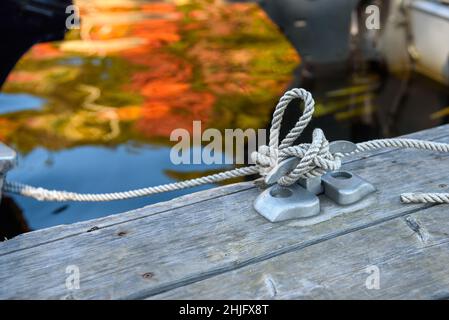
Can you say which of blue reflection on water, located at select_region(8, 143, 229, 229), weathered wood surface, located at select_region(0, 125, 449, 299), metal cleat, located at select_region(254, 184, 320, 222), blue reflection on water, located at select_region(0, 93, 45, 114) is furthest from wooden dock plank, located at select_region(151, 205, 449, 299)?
blue reflection on water, located at select_region(0, 93, 45, 114)

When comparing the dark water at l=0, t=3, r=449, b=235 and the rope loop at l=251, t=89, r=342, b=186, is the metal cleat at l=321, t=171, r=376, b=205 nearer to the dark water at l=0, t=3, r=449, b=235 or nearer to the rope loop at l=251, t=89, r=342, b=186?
the rope loop at l=251, t=89, r=342, b=186

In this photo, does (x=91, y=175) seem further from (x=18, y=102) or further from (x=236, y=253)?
(x=236, y=253)

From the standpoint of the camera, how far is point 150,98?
12.5 ft

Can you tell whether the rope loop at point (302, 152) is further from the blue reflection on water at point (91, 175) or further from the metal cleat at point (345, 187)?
the blue reflection on water at point (91, 175)

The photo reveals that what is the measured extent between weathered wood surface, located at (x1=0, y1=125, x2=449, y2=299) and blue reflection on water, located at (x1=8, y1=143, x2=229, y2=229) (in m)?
1.28

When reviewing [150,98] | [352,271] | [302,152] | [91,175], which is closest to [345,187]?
[302,152]

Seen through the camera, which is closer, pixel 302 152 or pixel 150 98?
pixel 302 152

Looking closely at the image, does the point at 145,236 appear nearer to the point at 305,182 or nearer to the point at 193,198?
the point at 193,198

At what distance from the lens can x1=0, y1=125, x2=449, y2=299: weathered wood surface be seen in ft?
3.58

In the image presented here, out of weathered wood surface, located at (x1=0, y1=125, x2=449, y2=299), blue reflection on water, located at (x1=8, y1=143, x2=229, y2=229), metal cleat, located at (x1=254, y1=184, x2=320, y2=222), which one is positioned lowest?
blue reflection on water, located at (x1=8, y1=143, x2=229, y2=229)

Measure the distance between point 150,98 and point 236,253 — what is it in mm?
2721

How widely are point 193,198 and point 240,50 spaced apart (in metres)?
3.34

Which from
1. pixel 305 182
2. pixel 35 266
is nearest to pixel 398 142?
pixel 305 182
